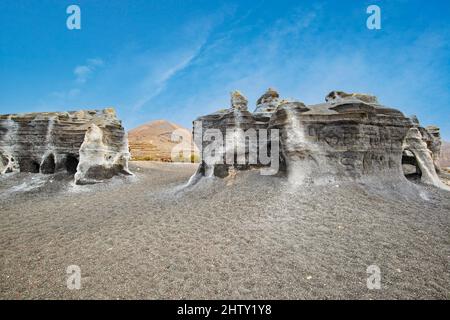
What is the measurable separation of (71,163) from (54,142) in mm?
1805

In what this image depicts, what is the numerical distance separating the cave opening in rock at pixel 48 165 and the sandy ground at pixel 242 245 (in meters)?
6.69

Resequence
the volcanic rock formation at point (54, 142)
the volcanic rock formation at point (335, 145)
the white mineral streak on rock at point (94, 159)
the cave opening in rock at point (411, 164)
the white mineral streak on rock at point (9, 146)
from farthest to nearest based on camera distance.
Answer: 1. the white mineral streak on rock at point (9, 146)
2. the volcanic rock formation at point (54, 142)
3. the white mineral streak on rock at point (94, 159)
4. the cave opening in rock at point (411, 164)
5. the volcanic rock formation at point (335, 145)

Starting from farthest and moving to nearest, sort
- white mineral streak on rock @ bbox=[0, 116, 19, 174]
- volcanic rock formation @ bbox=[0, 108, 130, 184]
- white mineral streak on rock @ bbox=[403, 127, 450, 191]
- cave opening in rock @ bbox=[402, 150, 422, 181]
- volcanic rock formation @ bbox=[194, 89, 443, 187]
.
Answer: white mineral streak on rock @ bbox=[0, 116, 19, 174] → volcanic rock formation @ bbox=[0, 108, 130, 184] → cave opening in rock @ bbox=[402, 150, 422, 181] → white mineral streak on rock @ bbox=[403, 127, 450, 191] → volcanic rock formation @ bbox=[194, 89, 443, 187]

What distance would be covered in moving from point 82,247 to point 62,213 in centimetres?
459

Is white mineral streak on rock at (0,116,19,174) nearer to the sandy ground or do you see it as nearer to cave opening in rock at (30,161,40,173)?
cave opening in rock at (30,161,40,173)

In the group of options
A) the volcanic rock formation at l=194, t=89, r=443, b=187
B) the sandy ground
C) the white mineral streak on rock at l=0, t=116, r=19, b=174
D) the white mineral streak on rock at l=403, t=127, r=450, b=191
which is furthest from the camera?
the white mineral streak on rock at l=0, t=116, r=19, b=174

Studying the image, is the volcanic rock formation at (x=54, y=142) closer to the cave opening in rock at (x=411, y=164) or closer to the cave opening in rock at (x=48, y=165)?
the cave opening in rock at (x=48, y=165)

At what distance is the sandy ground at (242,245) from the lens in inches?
163

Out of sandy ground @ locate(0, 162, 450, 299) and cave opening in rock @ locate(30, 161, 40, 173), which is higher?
cave opening in rock @ locate(30, 161, 40, 173)

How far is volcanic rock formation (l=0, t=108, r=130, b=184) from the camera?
1584cm

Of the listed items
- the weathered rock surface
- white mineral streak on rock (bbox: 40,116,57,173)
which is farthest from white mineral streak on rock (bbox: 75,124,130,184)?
the weathered rock surface

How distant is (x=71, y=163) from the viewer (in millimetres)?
16750

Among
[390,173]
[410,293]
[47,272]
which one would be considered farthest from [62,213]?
[390,173]

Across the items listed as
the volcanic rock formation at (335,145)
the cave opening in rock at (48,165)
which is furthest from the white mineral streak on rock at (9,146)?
the volcanic rock formation at (335,145)
